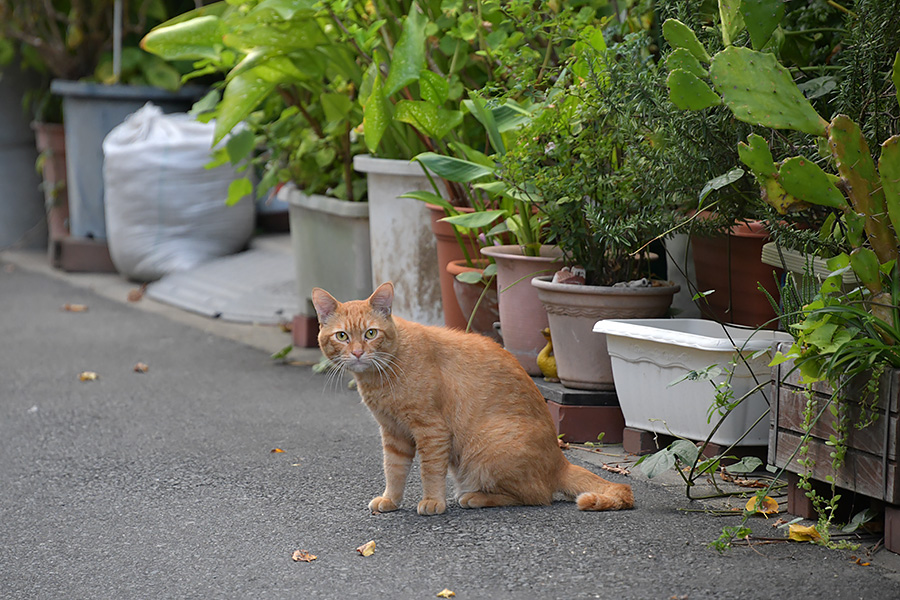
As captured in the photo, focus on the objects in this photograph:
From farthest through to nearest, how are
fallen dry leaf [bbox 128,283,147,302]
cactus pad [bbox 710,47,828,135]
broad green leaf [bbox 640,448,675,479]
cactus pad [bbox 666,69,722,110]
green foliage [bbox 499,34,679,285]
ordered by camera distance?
fallen dry leaf [bbox 128,283,147,302] < green foliage [bbox 499,34,679,285] < broad green leaf [bbox 640,448,675,479] < cactus pad [bbox 666,69,722,110] < cactus pad [bbox 710,47,828,135]

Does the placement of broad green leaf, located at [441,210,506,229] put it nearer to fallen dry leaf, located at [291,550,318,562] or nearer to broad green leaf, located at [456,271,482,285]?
broad green leaf, located at [456,271,482,285]

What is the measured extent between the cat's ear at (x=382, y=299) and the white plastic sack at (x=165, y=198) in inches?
160

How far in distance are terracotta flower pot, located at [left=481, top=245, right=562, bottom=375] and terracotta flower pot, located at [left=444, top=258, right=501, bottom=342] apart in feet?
0.61

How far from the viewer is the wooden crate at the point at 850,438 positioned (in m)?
2.14

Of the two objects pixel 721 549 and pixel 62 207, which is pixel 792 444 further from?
pixel 62 207

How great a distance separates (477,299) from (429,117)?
70cm

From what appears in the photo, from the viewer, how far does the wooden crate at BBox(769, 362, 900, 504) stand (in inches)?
84.4

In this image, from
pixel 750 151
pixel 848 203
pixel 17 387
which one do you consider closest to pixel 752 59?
pixel 750 151

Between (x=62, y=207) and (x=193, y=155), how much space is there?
183cm

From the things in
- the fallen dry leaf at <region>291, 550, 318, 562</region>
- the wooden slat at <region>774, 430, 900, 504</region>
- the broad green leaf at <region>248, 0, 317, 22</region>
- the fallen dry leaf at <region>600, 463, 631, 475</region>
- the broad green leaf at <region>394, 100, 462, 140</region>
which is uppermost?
the broad green leaf at <region>248, 0, 317, 22</region>

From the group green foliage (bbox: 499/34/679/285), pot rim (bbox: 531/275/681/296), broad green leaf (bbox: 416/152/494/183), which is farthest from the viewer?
broad green leaf (bbox: 416/152/494/183)

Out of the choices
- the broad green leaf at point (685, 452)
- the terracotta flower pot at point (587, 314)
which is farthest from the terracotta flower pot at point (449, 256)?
the broad green leaf at point (685, 452)

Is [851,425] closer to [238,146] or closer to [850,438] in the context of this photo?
[850,438]

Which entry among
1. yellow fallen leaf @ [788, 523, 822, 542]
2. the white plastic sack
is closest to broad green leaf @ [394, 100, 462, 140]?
yellow fallen leaf @ [788, 523, 822, 542]
